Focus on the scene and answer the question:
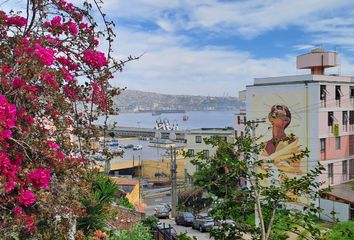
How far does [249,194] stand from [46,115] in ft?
8.10

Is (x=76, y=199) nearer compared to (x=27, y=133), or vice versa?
(x=27, y=133)

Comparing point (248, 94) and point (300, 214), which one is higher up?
point (248, 94)

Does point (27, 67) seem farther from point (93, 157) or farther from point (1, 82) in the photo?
point (93, 157)

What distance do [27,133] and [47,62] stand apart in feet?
1.85

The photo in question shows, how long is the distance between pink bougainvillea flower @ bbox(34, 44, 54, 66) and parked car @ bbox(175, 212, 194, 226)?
65.9 ft

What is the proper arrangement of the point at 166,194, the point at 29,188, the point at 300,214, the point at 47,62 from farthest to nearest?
the point at 166,194 < the point at 300,214 < the point at 47,62 < the point at 29,188

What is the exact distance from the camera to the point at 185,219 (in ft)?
75.0

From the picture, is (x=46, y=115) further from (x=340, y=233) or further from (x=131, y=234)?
(x=340, y=233)

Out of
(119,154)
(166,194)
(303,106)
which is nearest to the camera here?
(119,154)

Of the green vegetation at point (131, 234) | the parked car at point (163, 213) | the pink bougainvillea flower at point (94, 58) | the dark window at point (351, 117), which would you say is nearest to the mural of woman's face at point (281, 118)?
the dark window at point (351, 117)

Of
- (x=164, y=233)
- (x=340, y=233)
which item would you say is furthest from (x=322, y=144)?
(x=340, y=233)

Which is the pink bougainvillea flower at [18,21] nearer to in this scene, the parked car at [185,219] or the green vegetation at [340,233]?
the green vegetation at [340,233]

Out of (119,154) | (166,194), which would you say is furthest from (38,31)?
(166,194)

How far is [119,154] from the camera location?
165 inches
